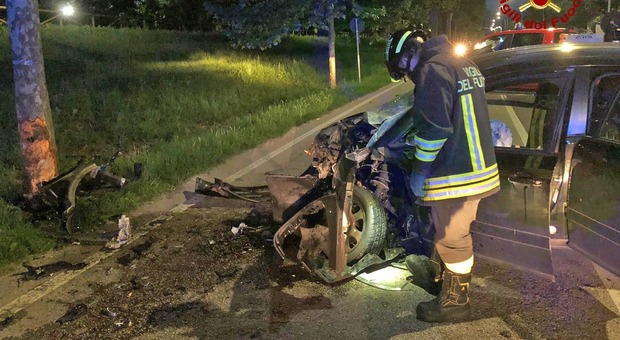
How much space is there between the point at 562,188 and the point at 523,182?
8.9 inches

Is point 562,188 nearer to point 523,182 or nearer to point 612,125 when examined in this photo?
point 523,182

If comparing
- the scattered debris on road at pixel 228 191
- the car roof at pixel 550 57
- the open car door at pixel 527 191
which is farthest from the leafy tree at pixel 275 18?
the open car door at pixel 527 191

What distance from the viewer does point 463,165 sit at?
330 centimetres

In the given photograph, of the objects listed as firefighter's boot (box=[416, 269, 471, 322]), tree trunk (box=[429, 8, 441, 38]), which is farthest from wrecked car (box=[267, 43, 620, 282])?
tree trunk (box=[429, 8, 441, 38])

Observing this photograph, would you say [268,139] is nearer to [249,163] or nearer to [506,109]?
[249,163]

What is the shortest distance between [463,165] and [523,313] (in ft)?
3.71

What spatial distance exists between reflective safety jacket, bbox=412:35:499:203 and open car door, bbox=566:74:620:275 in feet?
1.83

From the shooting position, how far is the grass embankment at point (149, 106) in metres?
6.49

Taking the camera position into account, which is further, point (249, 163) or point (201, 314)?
point (249, 163)

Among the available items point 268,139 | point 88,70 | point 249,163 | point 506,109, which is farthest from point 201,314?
point 88,70

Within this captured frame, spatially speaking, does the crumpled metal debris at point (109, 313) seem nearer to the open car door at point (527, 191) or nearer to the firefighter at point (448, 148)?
the firefighter at point (448, 148)

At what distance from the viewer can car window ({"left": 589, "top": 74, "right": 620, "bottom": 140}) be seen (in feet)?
11.7

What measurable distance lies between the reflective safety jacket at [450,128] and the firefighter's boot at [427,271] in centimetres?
68

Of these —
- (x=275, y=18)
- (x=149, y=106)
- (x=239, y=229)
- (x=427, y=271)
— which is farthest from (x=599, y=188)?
(x=275, y=18)
